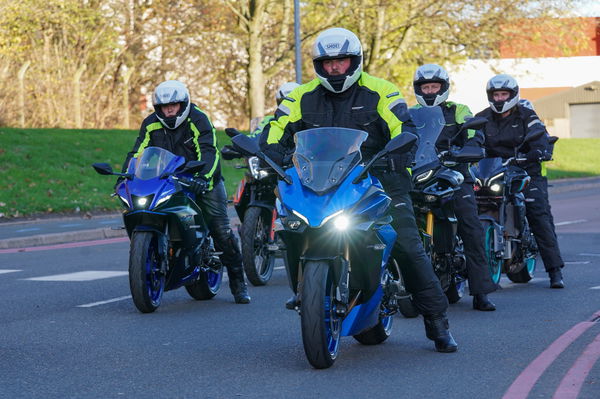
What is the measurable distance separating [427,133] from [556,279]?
112 inches

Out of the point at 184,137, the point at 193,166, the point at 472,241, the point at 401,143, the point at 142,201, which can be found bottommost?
the point at 472,241

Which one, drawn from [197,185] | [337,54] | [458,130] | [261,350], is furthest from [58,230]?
[337,54]

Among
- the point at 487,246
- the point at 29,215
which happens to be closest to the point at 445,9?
the point at 29,215

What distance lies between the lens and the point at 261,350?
7656 mm

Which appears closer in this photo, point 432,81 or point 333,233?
point 333,233

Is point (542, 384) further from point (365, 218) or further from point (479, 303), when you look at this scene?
point (479, 303)

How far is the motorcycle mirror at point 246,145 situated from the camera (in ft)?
22.5

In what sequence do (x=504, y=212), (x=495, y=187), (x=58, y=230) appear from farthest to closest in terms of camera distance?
(x=58, y=230), (x=504, y=212), (x=495, y=187)

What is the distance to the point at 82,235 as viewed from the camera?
18.5 meters

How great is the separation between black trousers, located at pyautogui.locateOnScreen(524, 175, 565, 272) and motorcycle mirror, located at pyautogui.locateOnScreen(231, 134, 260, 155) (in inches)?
197

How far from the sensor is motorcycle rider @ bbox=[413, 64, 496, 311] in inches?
374

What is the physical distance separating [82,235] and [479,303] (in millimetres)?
10086

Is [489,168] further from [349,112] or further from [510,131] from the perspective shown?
[349,112]

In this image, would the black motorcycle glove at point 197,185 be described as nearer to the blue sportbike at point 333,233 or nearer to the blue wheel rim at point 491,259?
the blue wheel rim at point 491,259
